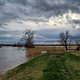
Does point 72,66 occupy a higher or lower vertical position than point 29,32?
lower

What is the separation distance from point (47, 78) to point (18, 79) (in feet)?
A: 10.4

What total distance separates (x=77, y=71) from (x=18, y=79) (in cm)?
518

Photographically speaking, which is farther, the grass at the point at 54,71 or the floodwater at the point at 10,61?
the floodwater at the point at 10,61

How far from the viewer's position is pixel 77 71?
69.0 feet

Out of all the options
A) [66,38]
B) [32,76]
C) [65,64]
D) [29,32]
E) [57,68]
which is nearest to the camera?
[32,76]

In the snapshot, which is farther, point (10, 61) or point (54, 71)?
point (10, 61)

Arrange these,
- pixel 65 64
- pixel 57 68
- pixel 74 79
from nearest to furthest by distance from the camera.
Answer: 1. pixel 74 79
2. pixel 57 68
3. pixel 65 64

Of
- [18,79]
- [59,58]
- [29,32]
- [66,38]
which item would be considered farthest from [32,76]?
[29,32]

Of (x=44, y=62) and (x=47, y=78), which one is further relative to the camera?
(x=44, y=62)

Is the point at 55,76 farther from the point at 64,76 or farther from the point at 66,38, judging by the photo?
the point at 66,38

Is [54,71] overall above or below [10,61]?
above

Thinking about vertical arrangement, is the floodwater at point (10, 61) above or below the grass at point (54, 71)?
below

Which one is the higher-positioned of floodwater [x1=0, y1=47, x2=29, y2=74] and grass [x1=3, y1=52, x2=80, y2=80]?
grass [x1=3, y1=52, x2=80, y2=80]

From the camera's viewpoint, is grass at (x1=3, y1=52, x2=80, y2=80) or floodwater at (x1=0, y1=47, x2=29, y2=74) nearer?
grass at (x1=3, y1=52, x2=80, y2=80)
